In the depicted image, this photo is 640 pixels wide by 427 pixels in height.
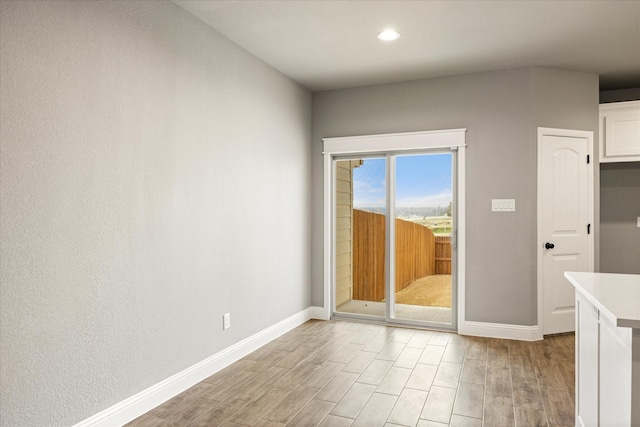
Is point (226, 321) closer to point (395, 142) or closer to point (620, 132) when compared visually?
point (395, 142)

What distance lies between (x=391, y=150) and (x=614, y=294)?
3023 mm

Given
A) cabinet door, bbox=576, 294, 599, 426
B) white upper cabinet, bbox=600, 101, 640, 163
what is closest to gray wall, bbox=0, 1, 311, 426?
cabinet door, bbox=576, 294, 599, 426

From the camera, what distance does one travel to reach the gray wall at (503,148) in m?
4.09

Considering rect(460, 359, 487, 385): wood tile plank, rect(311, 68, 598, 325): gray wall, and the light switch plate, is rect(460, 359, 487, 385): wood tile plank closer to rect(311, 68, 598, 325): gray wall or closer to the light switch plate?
rect(311, 68, 598, 325): gray wall

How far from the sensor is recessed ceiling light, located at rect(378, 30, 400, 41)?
10.8 feet

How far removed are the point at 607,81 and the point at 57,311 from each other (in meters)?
5.47

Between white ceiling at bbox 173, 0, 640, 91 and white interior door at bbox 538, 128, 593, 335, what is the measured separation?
0.80m

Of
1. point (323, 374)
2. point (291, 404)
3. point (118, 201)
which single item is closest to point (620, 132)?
point (323, 374)

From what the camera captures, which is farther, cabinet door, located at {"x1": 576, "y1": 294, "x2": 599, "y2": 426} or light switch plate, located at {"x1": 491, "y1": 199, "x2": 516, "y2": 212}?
light switch plate, located at {"x1": 491, "y1": 199, "x2": 516, "y2": 212}

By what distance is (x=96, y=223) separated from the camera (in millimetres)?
2301

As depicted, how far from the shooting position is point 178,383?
2867 mm

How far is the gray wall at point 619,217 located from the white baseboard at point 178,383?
12.4 feet

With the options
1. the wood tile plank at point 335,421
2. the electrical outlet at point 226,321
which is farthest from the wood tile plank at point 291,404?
the electrical outlet at point 226,321

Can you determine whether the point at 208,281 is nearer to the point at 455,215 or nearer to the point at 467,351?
the point at 467,351
